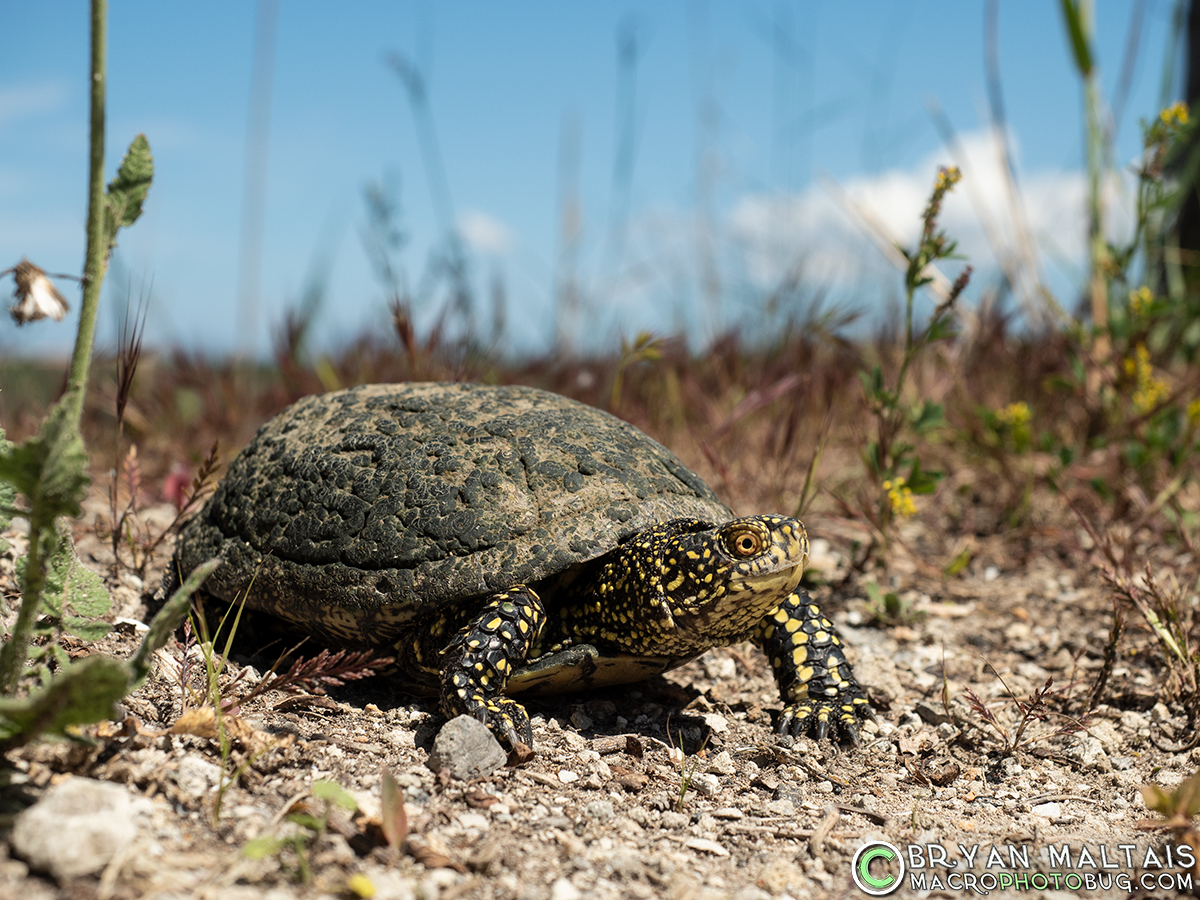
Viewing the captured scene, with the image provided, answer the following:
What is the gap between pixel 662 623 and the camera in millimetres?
2695

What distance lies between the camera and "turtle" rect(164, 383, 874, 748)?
2619mm

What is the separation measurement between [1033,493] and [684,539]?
11.2 ft

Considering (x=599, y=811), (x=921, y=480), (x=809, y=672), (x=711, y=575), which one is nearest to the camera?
(x=599, y=811)

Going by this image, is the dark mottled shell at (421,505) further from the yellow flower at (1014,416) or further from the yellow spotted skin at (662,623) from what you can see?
the yellow flower at (1014,416)

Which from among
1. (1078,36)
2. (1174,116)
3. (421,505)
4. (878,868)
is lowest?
(878,868)

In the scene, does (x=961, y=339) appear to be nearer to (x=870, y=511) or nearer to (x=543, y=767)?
(x=870, y=511)

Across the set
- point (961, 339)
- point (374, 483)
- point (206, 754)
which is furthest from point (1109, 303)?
point (206, 754)

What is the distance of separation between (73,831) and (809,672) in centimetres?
226

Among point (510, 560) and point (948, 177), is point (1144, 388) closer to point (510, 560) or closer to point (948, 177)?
point (948, 177)

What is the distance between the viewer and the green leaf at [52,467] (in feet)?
5.53

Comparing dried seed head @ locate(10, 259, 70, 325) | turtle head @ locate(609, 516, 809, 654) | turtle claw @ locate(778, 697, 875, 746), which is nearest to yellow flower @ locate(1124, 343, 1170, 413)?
turtle claw @ locate(778, 697, 875, 746)

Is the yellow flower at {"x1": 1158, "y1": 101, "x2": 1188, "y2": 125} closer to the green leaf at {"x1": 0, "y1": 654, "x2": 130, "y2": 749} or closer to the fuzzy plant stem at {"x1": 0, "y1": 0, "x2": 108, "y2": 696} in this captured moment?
the fuzzy plant stem at {"x1": 0, "y1": 0, "x2": 108, "y2": 696}

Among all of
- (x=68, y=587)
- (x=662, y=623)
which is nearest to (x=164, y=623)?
(x=68, y=587)

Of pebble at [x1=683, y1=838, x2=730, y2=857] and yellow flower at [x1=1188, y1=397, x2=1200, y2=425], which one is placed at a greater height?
yellow flower at [x1=1188, y1=397, x2=1200, y2=425]
